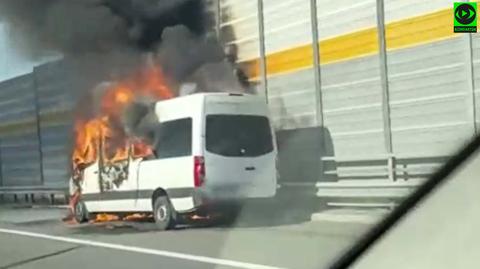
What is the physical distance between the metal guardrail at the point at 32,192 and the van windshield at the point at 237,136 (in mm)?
1009

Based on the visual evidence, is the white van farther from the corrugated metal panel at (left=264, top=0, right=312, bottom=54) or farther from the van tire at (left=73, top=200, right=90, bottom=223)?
the corrugated metal panel at (left=264, top=0, right=312, bottom=54)

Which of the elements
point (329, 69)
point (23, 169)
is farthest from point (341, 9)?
point (23, 169)

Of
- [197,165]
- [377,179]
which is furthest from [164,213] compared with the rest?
[377,179]

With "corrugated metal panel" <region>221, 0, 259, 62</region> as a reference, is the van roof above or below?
below

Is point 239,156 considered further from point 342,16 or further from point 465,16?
point 465,16

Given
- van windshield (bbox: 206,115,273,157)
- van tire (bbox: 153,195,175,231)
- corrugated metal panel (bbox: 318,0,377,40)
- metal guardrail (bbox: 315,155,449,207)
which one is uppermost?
corrugated metal panel (bbox: 318,0,377,40)

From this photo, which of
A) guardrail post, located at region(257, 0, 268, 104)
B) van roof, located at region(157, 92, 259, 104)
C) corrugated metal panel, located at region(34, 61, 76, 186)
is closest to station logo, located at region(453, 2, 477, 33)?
guardrail post, located at region(257, 0, 268, 104)

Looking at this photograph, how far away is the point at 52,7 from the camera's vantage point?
17.5 feet

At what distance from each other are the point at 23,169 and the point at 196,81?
4.32 feet

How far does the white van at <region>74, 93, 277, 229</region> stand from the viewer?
5.72 m

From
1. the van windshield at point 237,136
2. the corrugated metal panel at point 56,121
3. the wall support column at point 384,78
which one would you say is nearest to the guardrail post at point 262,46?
the van windshield at point 237,136

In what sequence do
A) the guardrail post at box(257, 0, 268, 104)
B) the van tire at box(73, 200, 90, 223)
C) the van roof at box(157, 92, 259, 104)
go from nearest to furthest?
1. the van roof at box(157, 92, 259, 104)
2. the guardrail post at box(257, 0, 268, 104)
3. the van tire at box(73, 200, 90, 223)

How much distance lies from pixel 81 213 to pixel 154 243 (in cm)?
52

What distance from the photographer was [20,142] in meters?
5.97
